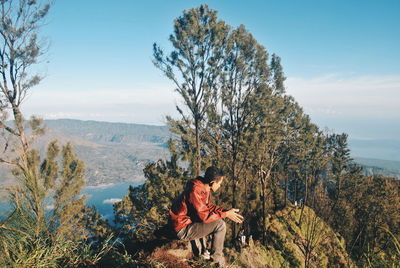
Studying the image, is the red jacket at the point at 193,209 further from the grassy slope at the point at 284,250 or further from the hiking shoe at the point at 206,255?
the hiking shoe at the point at 206,255

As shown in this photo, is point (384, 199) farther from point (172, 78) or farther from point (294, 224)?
point (172, 78)

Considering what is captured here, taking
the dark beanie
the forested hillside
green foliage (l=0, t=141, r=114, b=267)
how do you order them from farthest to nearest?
the forested hillside
the dark beanie
green foliage (l=0, t=141, r=114, b=267)

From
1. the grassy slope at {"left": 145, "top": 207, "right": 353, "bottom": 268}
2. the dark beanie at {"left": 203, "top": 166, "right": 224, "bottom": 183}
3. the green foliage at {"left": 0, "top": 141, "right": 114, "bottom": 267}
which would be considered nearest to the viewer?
the green foliage at {"left": 0, "top": 141, "right": 114, "bottom": 267}

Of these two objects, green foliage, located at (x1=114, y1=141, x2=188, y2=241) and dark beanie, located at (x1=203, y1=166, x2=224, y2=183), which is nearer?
dark beanie, located at (x1=203, y1=166, x2=224, y2=183)

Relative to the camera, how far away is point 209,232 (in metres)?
4.18

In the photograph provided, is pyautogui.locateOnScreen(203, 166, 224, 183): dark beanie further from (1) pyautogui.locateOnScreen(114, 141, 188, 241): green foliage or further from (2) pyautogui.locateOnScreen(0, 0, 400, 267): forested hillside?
(1) pyautogui.locateOnScreen(114, 141, 188, 241): green foliage

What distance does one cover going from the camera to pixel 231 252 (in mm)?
10016

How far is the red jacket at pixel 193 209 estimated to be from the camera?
3930 mm

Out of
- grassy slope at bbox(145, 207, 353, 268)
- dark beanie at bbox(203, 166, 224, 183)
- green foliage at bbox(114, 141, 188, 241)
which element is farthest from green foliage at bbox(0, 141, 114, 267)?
green foliage at bbox(114, 141, 188, 241)

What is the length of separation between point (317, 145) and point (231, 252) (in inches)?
994

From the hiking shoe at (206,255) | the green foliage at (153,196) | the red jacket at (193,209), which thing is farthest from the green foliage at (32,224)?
the green foliage at (153,196)

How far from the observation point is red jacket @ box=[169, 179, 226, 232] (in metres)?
3.93

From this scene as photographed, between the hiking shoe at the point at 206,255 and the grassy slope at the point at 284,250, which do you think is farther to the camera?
the hiking shoe at the point at 206,255

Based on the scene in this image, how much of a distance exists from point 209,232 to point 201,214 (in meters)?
0.48
